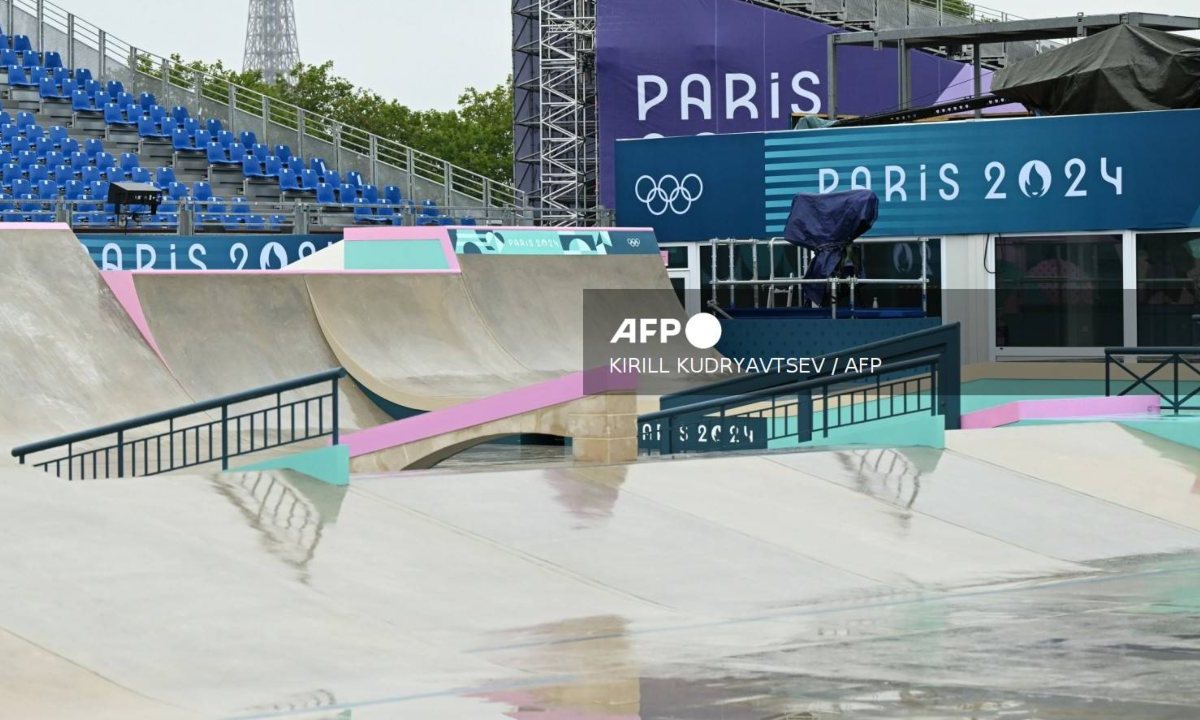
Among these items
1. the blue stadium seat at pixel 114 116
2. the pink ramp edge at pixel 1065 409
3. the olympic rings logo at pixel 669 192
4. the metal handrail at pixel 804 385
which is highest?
the blue stadium seat at pixel 114 116

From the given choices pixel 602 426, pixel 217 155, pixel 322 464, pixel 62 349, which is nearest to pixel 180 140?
pixel 217 155

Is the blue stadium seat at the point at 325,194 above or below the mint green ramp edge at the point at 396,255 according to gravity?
above

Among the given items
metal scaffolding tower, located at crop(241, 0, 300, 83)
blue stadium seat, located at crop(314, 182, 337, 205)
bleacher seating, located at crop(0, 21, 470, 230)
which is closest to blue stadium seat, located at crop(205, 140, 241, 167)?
bleacher seating, located at crop(0, 21, 470, 230)

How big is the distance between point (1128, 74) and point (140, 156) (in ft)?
71.0

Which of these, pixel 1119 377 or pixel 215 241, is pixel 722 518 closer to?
pixel 1119 377

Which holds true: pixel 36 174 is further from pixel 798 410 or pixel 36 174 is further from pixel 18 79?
pixel 798 410

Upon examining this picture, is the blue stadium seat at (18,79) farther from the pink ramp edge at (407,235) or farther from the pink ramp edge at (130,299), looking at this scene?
the pink ramp edge at (130,299)

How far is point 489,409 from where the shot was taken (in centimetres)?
1888

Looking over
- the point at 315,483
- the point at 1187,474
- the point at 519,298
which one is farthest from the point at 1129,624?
the point at 519,298

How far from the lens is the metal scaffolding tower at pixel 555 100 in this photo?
2138 inches

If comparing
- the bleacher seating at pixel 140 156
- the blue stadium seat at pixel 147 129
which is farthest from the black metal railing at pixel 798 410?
the blue stadium seat at pixel 147 129

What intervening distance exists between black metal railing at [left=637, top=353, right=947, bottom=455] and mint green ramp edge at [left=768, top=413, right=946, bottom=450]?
0.17 meters

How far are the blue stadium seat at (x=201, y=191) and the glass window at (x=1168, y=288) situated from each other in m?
19.1

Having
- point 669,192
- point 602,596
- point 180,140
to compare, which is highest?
point 180,140
